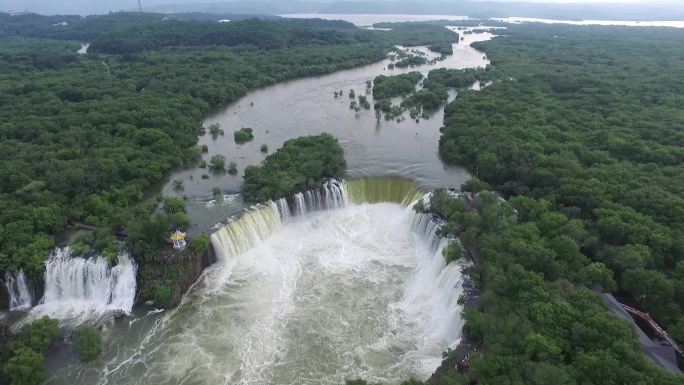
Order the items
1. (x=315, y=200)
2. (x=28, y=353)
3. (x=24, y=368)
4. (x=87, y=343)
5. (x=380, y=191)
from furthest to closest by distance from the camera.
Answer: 1. (x=380, y=191)
2. (x=315, y=200)
3. (x=87, y=343)
4. (x=28, y=353)
5. (x=24, y=368)

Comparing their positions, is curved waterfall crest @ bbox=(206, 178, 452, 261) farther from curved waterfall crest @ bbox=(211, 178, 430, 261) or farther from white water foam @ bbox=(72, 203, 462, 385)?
white water foam @ bbox=(72, 203, 462, 385)

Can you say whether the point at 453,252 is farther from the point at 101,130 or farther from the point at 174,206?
the point at 101,130

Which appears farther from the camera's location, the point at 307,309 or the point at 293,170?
the point at 293,170

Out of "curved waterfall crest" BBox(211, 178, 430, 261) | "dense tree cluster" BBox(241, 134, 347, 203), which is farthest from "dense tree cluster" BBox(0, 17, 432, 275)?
"dense tree cluster" BBox(241, 134, 347, 203)

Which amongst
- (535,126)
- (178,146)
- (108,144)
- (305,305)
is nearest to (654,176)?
(535,126)

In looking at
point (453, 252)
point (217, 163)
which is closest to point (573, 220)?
point (453, 252)

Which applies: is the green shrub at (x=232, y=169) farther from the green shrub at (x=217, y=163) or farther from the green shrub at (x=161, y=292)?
the green shrub at (x=161, y=292)
